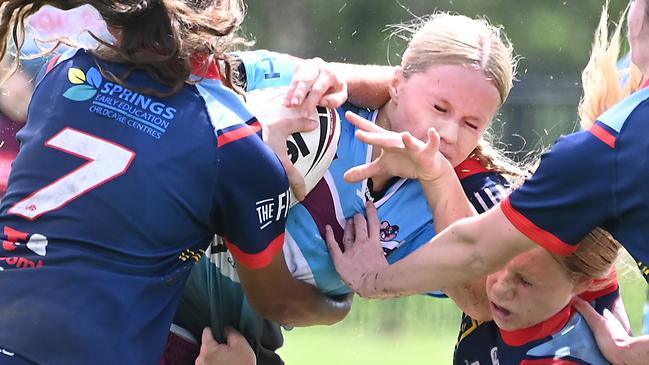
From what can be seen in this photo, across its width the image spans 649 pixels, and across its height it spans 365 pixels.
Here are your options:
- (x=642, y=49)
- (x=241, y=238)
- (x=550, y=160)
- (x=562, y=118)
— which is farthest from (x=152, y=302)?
(x=562, y=118)

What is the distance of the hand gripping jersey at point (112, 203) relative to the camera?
249 cm

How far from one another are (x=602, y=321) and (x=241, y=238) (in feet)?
3.63

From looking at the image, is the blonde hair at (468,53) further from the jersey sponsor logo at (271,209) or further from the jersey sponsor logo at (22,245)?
the jersey sponsor logo at (22,245)

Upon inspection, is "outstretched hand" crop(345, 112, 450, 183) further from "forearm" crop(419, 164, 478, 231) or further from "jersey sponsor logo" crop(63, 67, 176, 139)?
"jersey sponsor logo" crop(63, 67, 176, 139)

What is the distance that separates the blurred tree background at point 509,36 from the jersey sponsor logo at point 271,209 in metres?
7.55

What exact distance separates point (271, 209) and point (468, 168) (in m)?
0.86

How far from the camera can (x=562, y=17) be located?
571 inches

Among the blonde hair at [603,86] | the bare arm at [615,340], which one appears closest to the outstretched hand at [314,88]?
the blonde hair at [603,86]

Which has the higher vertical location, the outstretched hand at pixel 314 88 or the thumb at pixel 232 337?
the outstretched hand at pixel 314 88

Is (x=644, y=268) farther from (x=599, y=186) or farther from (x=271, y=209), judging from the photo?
(x=271, y=209)

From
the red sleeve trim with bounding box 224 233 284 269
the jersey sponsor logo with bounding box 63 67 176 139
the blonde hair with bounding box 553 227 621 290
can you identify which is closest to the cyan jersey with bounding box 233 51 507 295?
the blonde hair with bounding box 553 227 621 290

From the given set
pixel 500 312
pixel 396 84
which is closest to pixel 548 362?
pixel 500 312

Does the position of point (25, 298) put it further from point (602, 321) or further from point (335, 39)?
point (335, 39)

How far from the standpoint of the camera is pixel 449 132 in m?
3.21
